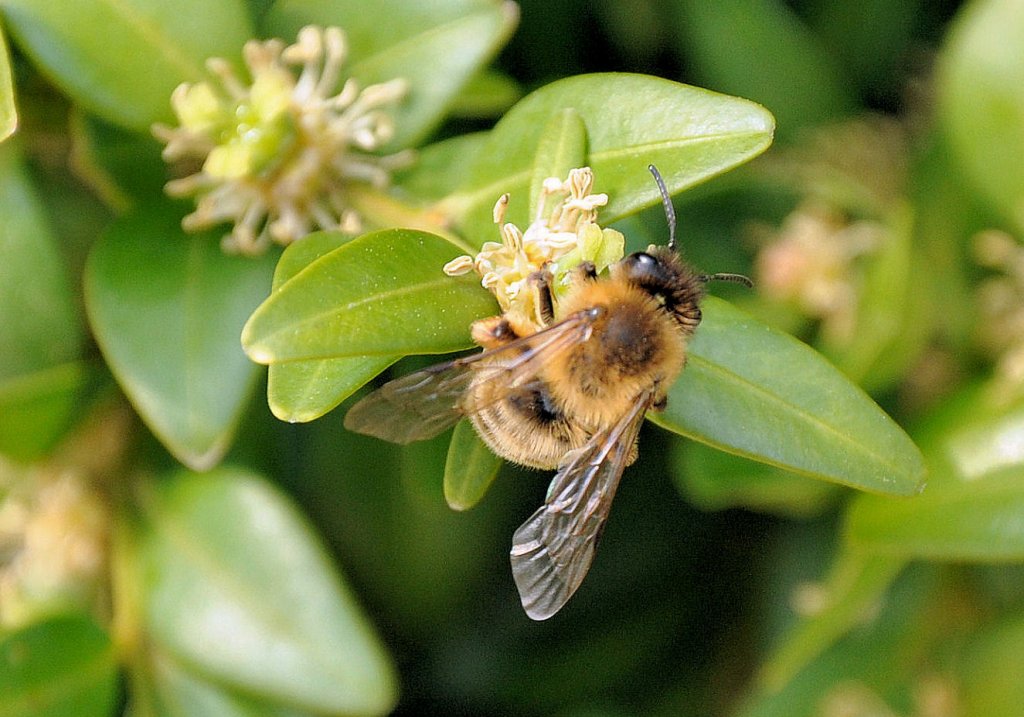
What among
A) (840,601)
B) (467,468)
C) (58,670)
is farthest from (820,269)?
(58,670)

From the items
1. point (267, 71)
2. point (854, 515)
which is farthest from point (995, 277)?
point (267, 71)

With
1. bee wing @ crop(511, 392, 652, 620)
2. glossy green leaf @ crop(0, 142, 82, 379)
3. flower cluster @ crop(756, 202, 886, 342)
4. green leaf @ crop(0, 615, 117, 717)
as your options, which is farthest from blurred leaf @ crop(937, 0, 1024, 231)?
green leaf @ crop(0, 615, 117, 717)

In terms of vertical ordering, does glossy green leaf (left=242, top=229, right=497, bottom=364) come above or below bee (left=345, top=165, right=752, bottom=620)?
above

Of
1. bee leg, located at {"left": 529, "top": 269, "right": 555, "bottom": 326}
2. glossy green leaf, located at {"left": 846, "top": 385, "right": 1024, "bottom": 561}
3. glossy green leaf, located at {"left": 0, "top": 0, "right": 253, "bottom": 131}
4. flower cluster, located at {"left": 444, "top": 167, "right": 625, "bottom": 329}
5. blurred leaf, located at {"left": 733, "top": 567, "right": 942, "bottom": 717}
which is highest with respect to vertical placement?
glossy green leaf, located at {"left": 0, "top": 0, "right": 253, "bottom": 131}

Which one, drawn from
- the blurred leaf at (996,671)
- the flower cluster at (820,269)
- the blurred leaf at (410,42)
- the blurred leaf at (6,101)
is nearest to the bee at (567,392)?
the blurred leaf at (410,42)

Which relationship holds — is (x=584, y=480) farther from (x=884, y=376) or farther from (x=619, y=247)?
(x=884, y=376)

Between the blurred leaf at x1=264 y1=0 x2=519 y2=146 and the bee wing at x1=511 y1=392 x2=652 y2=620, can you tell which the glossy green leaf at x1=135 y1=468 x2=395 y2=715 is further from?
the blurred leaf at x1=264 y1=0 x2=519 y2=146
